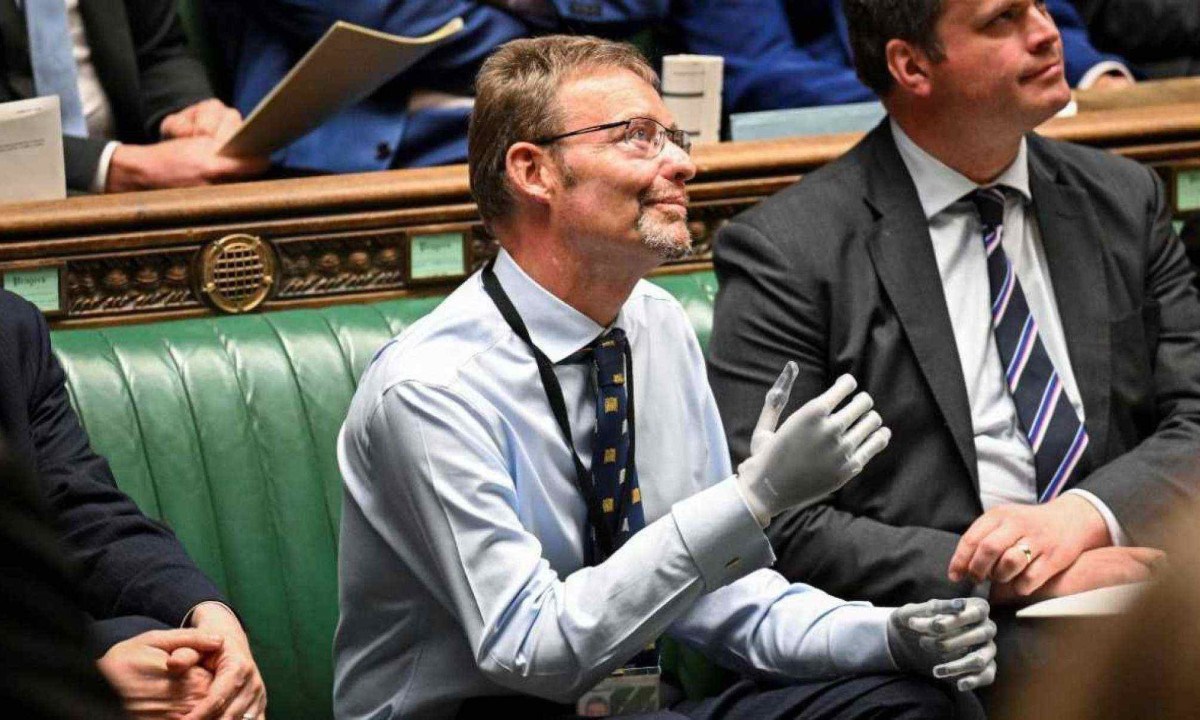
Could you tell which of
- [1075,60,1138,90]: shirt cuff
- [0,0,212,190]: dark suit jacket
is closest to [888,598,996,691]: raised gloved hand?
[0,0,212,190]: dark suit jacket

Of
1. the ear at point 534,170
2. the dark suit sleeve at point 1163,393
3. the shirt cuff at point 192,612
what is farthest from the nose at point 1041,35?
the shirt cuff at point 192,612

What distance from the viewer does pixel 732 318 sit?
2.57m

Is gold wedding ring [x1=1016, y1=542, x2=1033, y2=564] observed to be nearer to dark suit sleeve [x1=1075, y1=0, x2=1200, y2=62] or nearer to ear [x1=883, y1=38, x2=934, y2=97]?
ear [x1=883, y1=38, x2=934, y2=97]

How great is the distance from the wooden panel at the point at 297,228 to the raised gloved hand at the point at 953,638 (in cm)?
101

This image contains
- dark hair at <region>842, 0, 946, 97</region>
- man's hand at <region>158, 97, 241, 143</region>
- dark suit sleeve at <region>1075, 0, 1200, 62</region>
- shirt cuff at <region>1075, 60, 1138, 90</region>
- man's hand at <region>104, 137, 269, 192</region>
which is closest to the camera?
dark hair at <region>842, 0, 946, 97</region>

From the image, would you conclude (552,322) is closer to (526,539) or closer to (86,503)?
(526,539)

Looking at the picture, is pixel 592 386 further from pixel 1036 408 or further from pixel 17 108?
pixel 17 108

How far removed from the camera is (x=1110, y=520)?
2.47m

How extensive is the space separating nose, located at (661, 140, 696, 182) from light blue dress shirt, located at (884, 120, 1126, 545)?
20.9 inches

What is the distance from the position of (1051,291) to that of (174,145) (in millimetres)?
1295

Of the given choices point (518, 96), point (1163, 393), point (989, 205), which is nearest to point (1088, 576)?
point (1163, 393)

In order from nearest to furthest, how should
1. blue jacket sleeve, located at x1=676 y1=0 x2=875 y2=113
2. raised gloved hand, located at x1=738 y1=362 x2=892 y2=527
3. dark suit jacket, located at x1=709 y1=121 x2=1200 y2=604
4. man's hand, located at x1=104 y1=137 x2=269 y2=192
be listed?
raised gloved hand, located at x1=738 y1=362 x2=892 y2=527
dark suit jacket, located at x1=709 y1=121 x2=1200 y2=604
man's hand, located at x1=104 y1=137 x2=269 y2=192
blue jacket sleeve, located at x1=676 y1=0 x2=875 y2=113

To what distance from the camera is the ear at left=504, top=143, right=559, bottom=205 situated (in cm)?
220

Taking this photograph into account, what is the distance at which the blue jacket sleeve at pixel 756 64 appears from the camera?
134 inches
